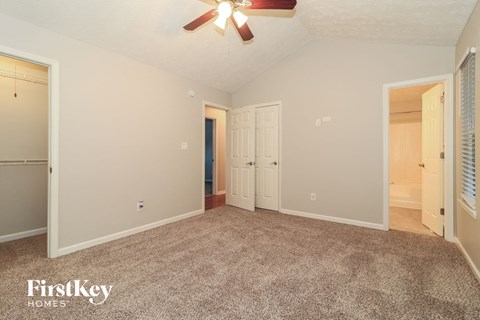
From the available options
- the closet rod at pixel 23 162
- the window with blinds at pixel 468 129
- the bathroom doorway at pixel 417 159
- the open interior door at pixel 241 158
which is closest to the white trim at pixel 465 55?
the window with blinds at pixel 468 129

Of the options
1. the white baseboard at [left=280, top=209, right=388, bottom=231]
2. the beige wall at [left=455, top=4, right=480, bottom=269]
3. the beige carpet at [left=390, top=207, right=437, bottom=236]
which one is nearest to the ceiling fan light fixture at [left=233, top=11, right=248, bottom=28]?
the beige wall at [left=455, top=4, right=480, bottom=269]

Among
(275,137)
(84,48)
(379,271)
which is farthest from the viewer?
(275,137)

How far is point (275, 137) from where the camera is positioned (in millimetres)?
4227

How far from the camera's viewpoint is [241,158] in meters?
Result: 4.52

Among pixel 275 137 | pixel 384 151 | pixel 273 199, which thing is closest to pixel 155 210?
pixel 273 199

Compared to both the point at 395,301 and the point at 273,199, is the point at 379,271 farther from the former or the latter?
the point at 273,199

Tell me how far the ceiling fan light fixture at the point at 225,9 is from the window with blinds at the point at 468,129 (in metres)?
2.34

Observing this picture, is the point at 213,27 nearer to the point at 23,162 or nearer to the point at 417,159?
the point at 23,162

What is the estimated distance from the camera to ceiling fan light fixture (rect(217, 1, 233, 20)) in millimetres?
1952

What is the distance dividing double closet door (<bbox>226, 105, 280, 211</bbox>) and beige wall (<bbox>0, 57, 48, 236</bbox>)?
10.0 feet

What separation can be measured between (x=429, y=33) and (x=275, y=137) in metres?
2.47

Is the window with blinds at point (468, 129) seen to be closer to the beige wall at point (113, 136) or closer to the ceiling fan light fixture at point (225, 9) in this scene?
the ceiling fan light fixture at point (225, 9)

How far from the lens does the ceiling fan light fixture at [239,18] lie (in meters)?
2.06

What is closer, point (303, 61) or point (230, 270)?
point (230, 270)
